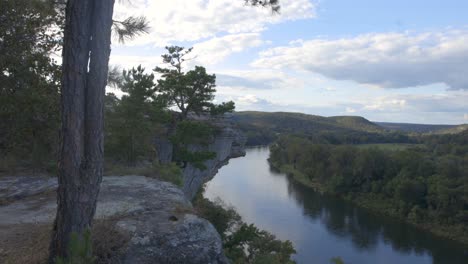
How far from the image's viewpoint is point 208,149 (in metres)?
17.0

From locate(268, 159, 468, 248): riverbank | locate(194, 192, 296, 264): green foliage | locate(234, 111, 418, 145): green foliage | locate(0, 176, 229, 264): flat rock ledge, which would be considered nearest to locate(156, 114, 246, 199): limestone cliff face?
locate(194, 192, 296, 264): green foliage

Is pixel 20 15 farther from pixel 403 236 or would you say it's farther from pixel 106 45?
pixel 403 236

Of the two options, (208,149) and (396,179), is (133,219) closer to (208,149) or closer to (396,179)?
(208,149)

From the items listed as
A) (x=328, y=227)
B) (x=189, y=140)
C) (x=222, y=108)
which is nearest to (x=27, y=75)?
(x=189, y=140)

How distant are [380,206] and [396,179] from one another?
483 cm

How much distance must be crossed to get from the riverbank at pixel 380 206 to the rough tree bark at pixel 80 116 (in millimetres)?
33423

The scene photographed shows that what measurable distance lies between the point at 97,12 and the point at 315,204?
3613cm

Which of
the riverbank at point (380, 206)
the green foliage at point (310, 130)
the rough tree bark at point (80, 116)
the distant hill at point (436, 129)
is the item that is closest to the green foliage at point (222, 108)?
the rough tree bark at point (80, 116)

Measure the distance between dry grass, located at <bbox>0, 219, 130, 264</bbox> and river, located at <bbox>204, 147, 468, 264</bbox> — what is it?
1897 centimetres

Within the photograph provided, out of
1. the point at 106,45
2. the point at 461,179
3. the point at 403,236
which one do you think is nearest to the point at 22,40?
the point at 106,45

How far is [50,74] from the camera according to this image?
7762mm

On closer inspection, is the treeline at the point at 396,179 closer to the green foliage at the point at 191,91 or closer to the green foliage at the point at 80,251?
the green foliage at the point at 191,91

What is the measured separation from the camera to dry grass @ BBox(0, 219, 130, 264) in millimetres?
3826

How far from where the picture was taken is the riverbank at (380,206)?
31.8 m
